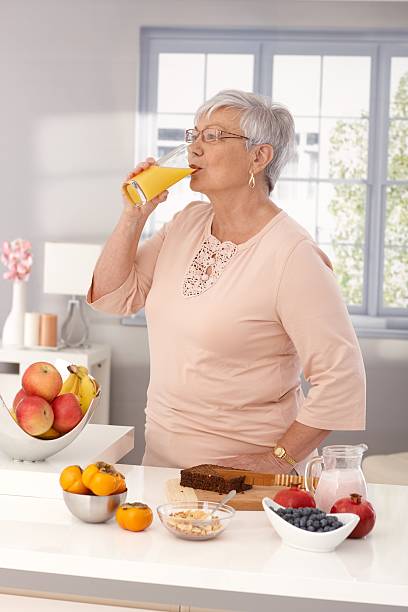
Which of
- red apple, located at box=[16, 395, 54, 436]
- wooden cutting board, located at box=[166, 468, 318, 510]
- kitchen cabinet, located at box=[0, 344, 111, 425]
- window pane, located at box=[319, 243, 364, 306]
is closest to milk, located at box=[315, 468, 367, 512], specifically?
wooden cutting board, located at box=[166, 468, 318, 510]

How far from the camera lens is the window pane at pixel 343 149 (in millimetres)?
5508

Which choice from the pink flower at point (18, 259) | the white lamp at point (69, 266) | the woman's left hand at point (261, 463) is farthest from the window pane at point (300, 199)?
the woman's left hand at point (261, 463)

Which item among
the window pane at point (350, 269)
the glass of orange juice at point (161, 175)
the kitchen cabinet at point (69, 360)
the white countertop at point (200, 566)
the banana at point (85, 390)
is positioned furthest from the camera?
the window pane at point (350, 269)

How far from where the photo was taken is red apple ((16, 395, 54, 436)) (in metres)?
2.01

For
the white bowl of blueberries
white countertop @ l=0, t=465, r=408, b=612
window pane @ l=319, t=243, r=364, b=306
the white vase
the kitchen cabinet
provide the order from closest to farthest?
white countertop @ l=0, t=465, r=408, b=612 < the white bowl of blueberries < the kitchen cabinet < the white vase < window pane @ l=319, t=243, r=364, b=306

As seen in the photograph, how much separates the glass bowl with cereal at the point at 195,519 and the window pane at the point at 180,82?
13.3 feet

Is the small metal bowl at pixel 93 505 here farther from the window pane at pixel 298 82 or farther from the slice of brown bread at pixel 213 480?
the window pane at pixel 298 82

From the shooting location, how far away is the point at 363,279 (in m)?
5.57

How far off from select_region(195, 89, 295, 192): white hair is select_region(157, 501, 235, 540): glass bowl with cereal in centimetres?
97

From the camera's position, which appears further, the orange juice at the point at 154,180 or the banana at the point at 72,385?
the orange juice at the point at 154,180

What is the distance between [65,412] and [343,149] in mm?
3819

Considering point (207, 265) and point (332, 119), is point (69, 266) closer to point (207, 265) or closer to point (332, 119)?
point (332, 119)

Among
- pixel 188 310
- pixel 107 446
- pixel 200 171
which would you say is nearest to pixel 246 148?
pixel 200 171

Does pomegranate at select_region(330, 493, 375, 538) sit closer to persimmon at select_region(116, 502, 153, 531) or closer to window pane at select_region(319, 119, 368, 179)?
persimmon at select_region(116, 502, 153, 531)
